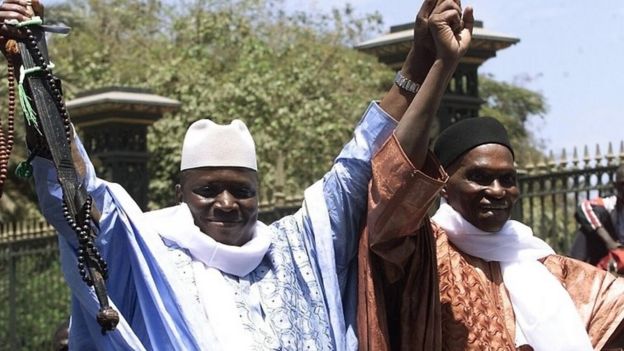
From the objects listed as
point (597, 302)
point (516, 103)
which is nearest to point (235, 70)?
point (516, 103)

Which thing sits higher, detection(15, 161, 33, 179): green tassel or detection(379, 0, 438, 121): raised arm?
detection(379, 0, 438, 121): raised arm

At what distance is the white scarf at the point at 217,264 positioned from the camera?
4.46m

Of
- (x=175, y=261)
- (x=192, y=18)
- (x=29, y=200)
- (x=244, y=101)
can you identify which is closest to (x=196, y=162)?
(x=175, y=261)

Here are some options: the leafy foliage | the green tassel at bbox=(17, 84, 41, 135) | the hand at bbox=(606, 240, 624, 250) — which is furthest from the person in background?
the leafy foliage

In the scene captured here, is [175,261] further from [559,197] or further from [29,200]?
[29,200]

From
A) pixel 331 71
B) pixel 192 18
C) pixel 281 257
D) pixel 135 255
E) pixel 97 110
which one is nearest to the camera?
pixel 135 255

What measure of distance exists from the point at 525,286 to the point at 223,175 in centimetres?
111

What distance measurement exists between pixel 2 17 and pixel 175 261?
0.94 metres

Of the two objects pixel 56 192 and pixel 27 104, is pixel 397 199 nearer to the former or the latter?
pixel 56 192

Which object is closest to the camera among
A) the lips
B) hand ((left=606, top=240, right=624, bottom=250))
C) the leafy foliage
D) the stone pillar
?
the lips

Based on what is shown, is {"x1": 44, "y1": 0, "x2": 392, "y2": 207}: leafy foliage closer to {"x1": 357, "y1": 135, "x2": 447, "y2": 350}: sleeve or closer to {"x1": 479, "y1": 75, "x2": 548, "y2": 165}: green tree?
{"x1": 479, "y1": 75, "x2": 548, "y2": 165}: green tree

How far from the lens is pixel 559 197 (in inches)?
422

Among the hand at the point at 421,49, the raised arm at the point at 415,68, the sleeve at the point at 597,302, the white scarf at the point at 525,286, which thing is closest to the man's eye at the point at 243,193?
the raised arm at the point at 415,68

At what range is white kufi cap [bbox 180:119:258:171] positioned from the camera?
4699 millimetres
